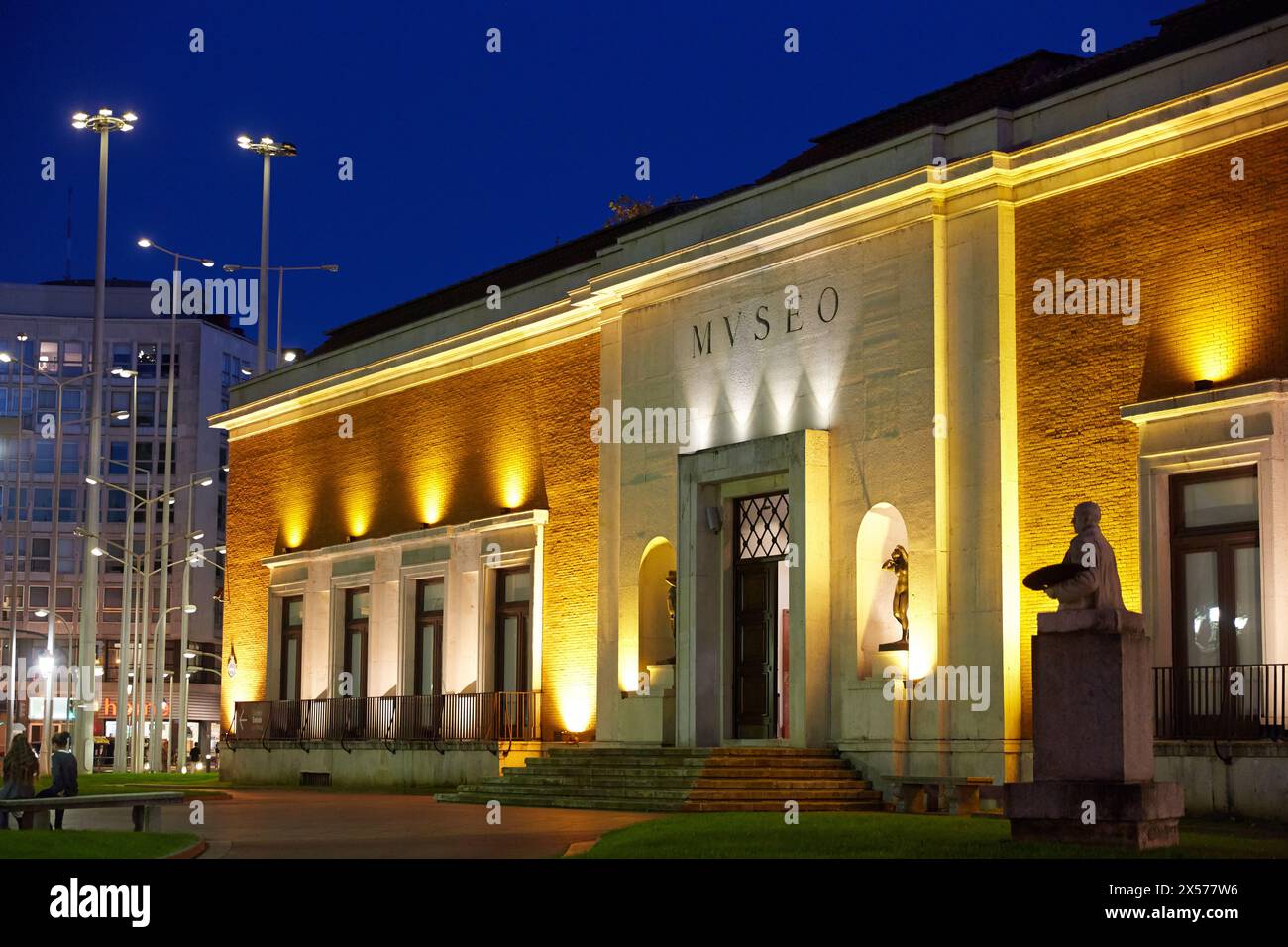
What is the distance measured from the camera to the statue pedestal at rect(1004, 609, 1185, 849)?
52.6ft

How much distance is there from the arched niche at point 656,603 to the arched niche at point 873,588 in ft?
16.4

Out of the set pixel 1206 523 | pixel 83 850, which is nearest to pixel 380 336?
pixel 1206 523

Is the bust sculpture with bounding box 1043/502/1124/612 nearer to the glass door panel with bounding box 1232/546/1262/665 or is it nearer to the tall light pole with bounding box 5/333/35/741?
the glass door panel with bounding box 1232/546/1262/665

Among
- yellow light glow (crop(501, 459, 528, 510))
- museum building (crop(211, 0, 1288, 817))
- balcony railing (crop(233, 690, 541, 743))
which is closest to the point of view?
museum building (crop(211, 0, 1288, 817))

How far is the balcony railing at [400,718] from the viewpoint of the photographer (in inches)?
1384

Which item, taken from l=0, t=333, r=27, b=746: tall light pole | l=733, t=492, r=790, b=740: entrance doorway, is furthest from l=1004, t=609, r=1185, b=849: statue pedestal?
l=0, t=333, r=27, b=746: tall light pole

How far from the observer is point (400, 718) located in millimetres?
38281

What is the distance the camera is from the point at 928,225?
27.1 meters

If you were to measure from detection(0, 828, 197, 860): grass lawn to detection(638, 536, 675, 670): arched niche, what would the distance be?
42.3ft

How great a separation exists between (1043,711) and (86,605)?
39.0 metres

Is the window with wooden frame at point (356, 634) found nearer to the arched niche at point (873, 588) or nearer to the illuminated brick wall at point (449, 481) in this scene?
the illuminated brick wall at point (449, 481)

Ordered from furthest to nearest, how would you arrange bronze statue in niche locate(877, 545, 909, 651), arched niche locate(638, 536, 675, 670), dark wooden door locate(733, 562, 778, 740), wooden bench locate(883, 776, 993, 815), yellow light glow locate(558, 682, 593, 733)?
yellow light glow locate(558, 682, 593, 733) < arched niche locate(638, 536, 675, 670) < dark wooden door locate(733, 562, 778, 740) < bronze statue in niche locate(877, 545, 909, 651) < wooden bench locate(883, 776, 993, 815)

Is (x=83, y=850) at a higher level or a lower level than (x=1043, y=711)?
lower
